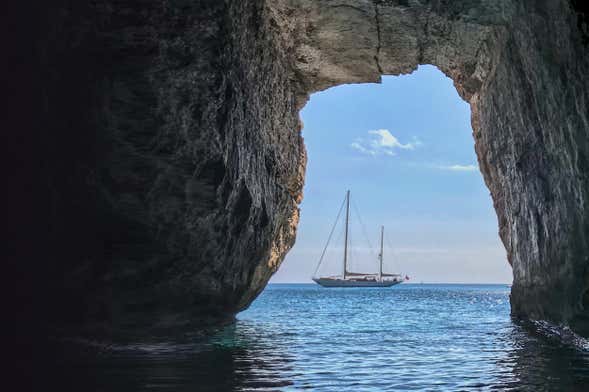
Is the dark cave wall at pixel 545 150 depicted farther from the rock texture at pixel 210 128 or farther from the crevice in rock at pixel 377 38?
the crevice in rock at pixel 377 38

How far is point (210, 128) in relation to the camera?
11805mm

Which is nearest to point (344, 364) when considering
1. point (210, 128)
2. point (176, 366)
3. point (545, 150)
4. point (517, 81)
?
point (176, 366)

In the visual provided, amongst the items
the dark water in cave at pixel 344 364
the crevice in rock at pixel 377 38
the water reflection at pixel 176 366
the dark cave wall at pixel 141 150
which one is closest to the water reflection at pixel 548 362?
the dark water in cave at pixel 344 364

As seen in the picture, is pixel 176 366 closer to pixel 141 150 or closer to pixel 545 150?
pixel 141 150

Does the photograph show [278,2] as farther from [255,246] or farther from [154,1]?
[255,246]

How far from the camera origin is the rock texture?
35.2ft

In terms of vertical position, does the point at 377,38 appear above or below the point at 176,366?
above

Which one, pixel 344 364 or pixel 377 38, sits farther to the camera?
pixel 377 38

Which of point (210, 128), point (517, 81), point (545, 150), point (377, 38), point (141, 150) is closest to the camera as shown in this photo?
point (141, 150)

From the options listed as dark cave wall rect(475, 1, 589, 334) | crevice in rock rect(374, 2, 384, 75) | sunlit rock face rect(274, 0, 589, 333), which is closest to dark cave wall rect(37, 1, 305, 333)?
crevice in rock rect(374, 2, 384, 75)

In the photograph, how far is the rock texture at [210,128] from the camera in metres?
10.7

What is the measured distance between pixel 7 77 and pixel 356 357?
347 inches

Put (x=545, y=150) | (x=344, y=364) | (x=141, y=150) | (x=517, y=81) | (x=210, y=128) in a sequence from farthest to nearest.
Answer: (x=517, y=81) < (x=545, y=150) < (x=210, y=128) < (x=141, y=150) < (x=344, y=364)

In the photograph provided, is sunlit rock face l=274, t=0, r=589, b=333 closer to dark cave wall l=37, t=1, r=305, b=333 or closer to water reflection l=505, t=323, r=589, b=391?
water reflection l=505, t=323, r=589, b=391
